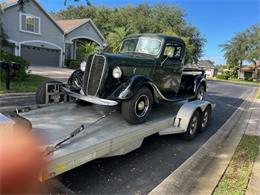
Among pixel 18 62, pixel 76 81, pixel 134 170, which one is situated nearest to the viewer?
pixel 134 170

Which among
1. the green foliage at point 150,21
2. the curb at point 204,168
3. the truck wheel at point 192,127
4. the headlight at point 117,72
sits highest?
the green foliage at point 150,21

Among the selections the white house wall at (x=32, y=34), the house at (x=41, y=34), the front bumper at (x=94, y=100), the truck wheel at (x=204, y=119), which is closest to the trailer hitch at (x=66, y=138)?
the front bumper at (x=94, y=100)

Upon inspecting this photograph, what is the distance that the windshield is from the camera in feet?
20.6

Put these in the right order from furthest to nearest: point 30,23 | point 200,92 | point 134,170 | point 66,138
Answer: point 30,23 < point 200,92 < point 134,170 < point 66,138

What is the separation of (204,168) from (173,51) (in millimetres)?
3184

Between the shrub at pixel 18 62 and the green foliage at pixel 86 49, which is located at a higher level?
the green foliage at pixel 86 49

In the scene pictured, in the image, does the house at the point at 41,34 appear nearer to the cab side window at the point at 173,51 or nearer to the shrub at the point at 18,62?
the shrub at the point at 18,62

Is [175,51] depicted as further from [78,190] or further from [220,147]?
[78,190]

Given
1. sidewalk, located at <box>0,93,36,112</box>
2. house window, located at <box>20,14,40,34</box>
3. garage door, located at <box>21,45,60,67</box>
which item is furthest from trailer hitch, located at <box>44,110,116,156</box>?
garage door, located at <box>21,45,60,67</box>

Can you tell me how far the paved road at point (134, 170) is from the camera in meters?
3.67

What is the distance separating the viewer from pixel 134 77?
16.4ft

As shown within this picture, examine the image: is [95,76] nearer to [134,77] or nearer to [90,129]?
[134,77]

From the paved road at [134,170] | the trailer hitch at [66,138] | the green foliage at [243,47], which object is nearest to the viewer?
the trailer hitch at [66,138]

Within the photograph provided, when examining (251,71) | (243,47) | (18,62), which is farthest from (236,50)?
(18,62)
